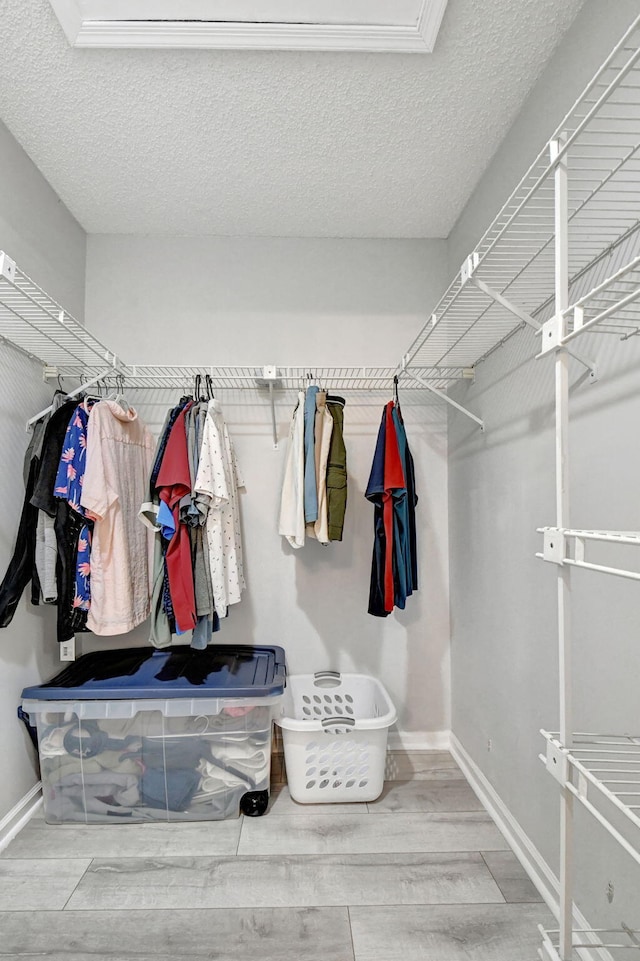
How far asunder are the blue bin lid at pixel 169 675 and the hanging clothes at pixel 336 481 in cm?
66

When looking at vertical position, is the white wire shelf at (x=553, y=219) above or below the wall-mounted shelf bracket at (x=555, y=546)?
above

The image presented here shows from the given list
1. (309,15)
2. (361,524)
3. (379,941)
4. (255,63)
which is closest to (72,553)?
(361,524)

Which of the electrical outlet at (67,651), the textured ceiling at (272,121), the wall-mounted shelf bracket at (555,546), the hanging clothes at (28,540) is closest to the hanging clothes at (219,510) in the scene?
the hanging clothes at (28,540)

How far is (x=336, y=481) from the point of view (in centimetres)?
230

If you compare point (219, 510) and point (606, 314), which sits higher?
point (606, 314)

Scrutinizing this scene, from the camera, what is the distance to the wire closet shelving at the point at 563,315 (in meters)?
0.92

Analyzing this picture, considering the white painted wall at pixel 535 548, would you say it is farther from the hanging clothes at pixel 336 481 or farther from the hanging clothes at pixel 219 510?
the hanging clothes at pixel 219 510

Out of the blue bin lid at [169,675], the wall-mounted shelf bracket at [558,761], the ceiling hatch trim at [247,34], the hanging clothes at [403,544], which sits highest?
the ceiling hatch trim at [247,34]

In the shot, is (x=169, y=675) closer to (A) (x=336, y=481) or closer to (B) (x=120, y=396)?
(A) (x=336, y=481)

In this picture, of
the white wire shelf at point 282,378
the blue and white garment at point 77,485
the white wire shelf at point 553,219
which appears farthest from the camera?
the white wire shelf at point 282,378

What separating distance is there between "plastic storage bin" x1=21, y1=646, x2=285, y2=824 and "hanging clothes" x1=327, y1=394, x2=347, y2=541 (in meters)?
0.68

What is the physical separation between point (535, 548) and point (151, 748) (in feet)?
5.21

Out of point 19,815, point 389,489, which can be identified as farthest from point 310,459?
point 19,815

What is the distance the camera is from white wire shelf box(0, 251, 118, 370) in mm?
1778
